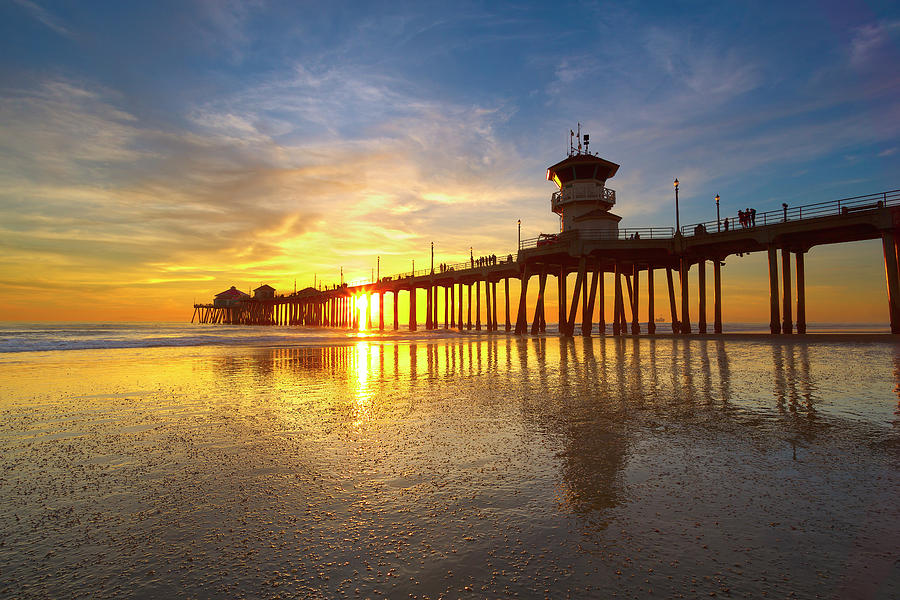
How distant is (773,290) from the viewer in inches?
1095

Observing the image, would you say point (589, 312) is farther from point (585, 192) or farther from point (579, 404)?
point (579, 404)

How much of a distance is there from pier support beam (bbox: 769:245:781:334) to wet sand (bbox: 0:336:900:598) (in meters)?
22.1

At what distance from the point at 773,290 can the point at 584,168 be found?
62.0 feet

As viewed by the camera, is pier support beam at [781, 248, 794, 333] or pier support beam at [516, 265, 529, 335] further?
pier support beam at [516, 265, 529, 335]

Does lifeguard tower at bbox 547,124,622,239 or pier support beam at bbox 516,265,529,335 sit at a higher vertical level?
lifeguard tower at bbox 547,124,622,239

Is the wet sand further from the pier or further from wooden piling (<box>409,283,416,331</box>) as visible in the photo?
wooden piling (<box>409,283,416,331</box>)

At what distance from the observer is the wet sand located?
2.58 meters

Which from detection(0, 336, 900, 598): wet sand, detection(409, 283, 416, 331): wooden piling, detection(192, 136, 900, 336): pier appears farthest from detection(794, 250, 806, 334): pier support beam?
detection(409, 283, 416, 331): wooden piling

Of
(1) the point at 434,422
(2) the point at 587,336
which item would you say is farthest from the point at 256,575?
(2) the point at 587,336

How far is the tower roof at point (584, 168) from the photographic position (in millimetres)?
40000

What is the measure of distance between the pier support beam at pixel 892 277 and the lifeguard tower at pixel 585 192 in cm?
1785

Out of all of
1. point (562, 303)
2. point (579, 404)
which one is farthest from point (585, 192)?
point (579, 404)

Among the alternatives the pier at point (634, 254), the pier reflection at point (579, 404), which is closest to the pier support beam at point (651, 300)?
the pier at point (634, 254)

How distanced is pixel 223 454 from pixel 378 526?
2.91 metres
